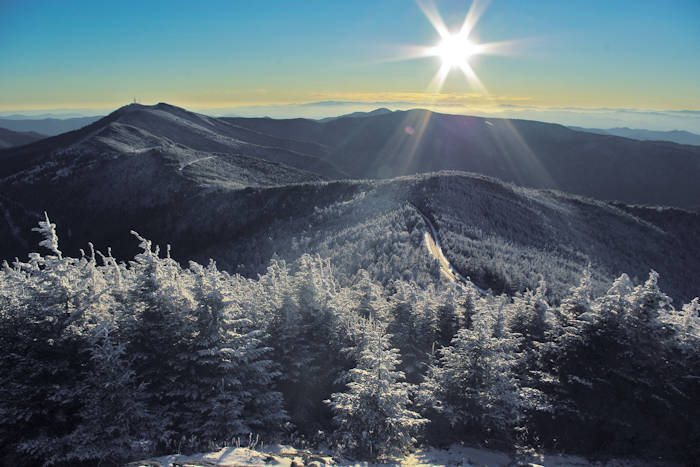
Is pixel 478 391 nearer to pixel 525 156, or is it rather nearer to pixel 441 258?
pixel 441 258

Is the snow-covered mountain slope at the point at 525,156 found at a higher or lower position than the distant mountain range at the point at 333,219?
higher

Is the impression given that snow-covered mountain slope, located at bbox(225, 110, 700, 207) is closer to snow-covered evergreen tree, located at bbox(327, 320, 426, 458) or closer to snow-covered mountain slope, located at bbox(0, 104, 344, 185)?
snow-covered mountain slope, located at bbox(0, 104, 344, 185)

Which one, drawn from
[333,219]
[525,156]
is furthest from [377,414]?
[525,156]

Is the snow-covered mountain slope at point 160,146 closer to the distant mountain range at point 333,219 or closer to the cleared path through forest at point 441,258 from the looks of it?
the distant mountain range at point 333,219

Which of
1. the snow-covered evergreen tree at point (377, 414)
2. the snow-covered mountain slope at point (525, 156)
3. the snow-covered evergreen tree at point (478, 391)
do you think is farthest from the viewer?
the snow-covered mountain slope at point (525, 156)

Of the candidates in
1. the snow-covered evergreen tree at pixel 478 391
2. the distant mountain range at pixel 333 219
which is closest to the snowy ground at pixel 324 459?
the snow-covered evergreen tree at pixel 478 391

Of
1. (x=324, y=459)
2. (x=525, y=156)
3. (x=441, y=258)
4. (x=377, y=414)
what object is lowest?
(x=324, y=459)

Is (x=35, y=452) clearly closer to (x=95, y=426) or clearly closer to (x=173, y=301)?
(x=95, y=426)
